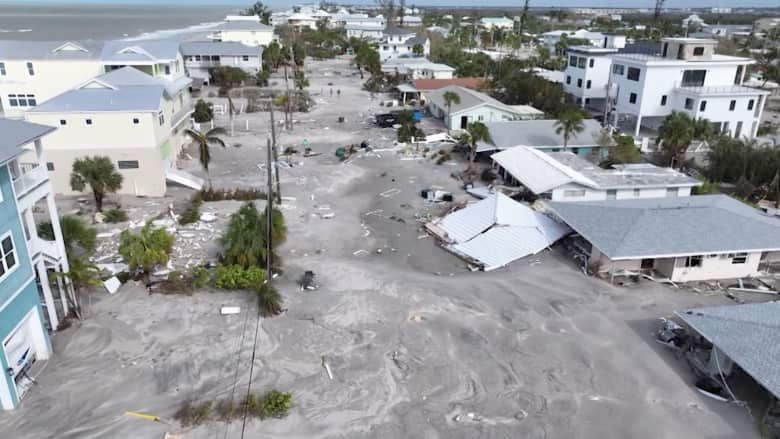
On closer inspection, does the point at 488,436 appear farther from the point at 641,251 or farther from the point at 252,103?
the point at 252,103

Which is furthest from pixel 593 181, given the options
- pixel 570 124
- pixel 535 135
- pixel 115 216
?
pixel 115 216

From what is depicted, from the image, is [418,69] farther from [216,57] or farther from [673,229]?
[673,229]

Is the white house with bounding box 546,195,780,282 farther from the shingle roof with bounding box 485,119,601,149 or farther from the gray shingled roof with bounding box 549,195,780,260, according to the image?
the shingle roof with bounding box 485,119,601,149

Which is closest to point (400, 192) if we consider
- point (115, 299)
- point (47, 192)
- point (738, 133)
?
point (115, 299)

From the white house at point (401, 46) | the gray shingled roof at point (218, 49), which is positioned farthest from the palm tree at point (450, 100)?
the white house at point (401, 46)

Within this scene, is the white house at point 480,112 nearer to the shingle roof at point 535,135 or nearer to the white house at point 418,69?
the shingle roof at point 535,135
